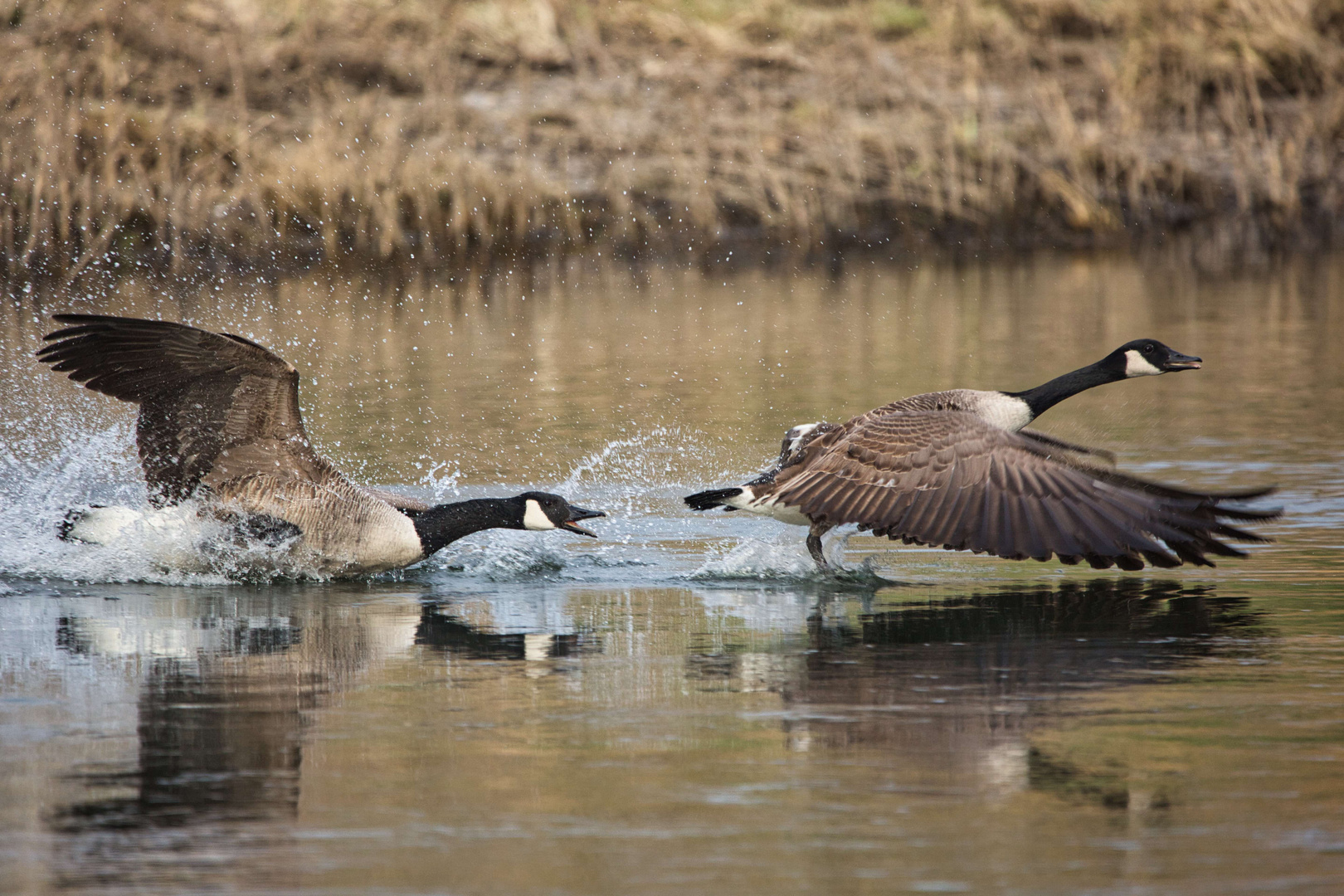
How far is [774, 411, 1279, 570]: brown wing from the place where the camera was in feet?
22.5

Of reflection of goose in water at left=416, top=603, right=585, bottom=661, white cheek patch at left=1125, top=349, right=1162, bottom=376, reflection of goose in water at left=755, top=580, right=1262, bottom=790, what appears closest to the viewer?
reflection of goose in water at left=755, top=580, right=1262, bottom=790

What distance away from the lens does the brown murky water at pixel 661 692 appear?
4.26 m

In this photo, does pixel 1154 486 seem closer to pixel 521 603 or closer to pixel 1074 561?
pixel 1074 561

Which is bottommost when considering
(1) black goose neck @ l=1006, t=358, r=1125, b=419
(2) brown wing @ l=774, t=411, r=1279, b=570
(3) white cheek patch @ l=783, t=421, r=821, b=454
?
(2) brown wing @ l=774, t=411, r=1279, b=570

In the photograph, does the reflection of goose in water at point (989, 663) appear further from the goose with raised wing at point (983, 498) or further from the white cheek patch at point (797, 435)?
the white cheek patch at point (797, 435)

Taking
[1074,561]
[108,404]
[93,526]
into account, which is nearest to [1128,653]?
[1074,561]

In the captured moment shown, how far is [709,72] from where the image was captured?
24953 millimetres

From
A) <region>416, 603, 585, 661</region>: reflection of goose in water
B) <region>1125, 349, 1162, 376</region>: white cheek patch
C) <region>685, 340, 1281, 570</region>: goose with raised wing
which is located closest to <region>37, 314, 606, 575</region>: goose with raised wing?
<region>416, 603, 585, 661</region>: reflection of goose in water

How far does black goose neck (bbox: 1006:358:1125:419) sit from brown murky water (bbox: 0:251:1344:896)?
30.4 inches

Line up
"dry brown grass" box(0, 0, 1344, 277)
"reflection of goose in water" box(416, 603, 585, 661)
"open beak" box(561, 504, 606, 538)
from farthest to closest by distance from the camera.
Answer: "dry brown grass" box(0, 0, 1344, 277) → "open beak" box(561, 504, 606, 538) → "reflection of goose in water" box(416, 603, 585, 661)

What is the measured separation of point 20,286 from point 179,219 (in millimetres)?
1817

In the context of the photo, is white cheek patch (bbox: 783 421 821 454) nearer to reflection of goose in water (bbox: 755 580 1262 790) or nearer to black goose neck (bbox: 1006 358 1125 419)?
black goose neck (bbox: 1006 358 1125 419)

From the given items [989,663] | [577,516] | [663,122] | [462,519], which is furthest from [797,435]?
[663,122]

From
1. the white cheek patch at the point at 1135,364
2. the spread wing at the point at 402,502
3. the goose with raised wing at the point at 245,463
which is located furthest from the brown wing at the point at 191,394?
the white cheek patch at the point at 1135,364
